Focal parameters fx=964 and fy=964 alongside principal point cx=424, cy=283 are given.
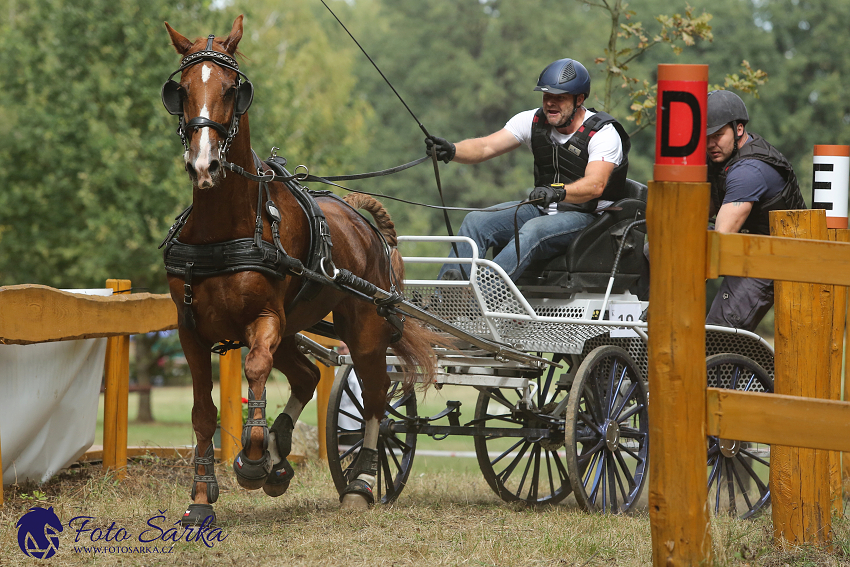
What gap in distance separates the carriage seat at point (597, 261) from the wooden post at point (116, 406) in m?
2.46

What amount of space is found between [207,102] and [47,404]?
225 centimetres

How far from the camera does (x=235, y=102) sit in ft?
13.7

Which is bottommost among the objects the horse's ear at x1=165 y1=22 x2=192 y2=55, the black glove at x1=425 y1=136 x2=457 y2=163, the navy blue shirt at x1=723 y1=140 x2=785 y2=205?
the navy blue shirt at x1=723 y1=140 x2=785 y2=205

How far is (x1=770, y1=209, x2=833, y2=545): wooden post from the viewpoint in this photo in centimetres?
411

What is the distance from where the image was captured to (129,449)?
6609 mm

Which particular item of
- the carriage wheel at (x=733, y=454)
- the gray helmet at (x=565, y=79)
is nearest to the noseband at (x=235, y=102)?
the gray helmet at (x=565, y=79)

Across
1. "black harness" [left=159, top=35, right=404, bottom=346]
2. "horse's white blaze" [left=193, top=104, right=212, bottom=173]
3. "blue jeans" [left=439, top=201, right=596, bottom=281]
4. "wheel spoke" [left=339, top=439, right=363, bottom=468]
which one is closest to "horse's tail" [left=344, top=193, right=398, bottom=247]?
"blue jeans" [left=439, top=201, right=596, bottom=281]

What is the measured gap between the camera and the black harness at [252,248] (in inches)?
163

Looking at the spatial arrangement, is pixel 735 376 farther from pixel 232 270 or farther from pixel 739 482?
pixel 232 270

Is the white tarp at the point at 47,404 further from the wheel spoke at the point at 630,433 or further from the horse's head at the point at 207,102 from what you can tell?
the wheel spoke at the point at 630,433

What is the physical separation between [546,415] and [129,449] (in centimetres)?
292

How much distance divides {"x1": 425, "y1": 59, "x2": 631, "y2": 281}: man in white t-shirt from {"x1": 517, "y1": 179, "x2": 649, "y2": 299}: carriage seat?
10cm

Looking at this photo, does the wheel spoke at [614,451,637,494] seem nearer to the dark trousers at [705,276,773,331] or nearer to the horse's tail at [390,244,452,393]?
the dark trousers at [705,276,773,331]

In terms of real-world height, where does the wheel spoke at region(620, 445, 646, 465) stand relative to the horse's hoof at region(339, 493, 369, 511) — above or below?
above
